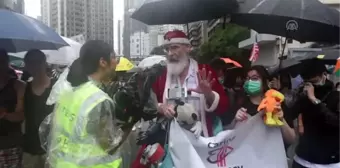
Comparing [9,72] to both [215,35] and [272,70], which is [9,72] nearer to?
[272,70]

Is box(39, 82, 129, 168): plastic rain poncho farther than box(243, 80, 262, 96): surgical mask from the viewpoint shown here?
No

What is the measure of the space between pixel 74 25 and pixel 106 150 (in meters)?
→ 9.92

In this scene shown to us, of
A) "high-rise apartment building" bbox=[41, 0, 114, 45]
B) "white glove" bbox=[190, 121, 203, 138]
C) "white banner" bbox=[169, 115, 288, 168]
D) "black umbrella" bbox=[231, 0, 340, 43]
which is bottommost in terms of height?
"white banner" bbox=[169, 115, 288, 168]

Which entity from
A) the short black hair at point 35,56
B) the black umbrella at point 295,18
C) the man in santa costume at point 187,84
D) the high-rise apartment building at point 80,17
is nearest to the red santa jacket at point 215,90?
the man in santa costume at point 187,84

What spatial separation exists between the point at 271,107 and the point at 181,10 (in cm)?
161

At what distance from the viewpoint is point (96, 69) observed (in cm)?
324

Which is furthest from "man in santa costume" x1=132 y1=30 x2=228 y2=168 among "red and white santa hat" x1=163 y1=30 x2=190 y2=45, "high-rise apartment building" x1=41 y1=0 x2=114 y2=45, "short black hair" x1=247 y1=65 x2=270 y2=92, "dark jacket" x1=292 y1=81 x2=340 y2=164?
"high-rise apartment building" x1=41 y1=0 x2=114 y2=45

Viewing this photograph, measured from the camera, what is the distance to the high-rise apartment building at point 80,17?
1219 cm

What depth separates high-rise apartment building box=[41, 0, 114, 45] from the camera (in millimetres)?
12188

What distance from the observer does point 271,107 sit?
374 centimetres

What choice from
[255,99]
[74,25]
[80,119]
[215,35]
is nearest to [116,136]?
[80,119]

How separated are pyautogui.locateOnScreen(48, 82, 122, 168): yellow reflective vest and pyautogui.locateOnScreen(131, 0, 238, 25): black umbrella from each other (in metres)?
1.63

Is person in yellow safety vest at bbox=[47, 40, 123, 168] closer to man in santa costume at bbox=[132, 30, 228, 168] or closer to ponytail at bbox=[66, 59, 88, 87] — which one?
ponytail at bbox=[66, 59, 88, 87]

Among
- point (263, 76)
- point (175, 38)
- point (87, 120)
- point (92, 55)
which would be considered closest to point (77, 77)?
point (92, 55)
